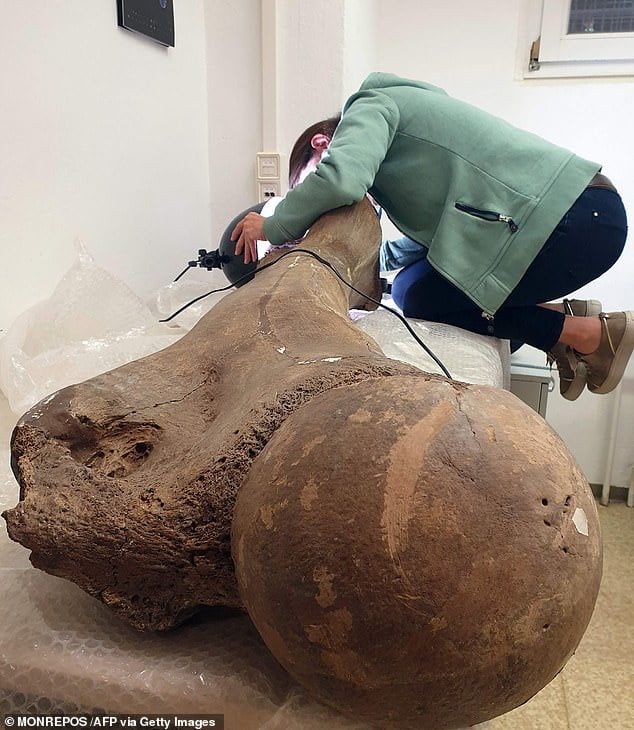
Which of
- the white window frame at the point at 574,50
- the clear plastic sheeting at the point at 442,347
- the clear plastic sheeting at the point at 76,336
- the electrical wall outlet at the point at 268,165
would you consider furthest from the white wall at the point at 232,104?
the white window frame at the point at 574,50

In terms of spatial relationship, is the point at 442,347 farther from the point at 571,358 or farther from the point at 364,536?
the point at 364,536

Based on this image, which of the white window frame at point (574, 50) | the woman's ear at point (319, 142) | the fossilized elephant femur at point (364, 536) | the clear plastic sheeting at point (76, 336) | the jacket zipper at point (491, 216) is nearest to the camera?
the fossilized elephant femur at point (364, 536)

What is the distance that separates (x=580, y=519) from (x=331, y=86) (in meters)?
1.67

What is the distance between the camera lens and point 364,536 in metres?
0.39

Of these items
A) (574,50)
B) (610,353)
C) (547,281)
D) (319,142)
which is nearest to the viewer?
(547,281)

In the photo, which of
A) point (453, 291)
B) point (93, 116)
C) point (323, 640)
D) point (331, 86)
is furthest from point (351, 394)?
point (331, 86)

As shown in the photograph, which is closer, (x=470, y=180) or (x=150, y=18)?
(x=470, y=180)

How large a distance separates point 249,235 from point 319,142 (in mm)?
346

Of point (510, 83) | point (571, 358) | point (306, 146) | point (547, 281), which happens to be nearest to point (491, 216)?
point (547, 281)

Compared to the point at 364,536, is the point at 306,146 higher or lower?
higher

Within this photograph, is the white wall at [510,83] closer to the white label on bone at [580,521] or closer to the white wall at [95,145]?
the white wall at [95,145]

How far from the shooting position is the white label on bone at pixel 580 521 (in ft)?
1.35

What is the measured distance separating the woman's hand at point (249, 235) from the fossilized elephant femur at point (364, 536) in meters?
0.89

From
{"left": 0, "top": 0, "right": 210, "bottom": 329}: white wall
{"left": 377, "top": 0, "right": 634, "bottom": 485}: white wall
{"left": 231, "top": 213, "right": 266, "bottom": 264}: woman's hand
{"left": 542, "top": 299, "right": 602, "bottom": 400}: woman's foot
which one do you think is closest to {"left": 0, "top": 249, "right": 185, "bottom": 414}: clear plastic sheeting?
{"left": 0, "top": 0, "right": 210, "bottom": 329}: white wall
